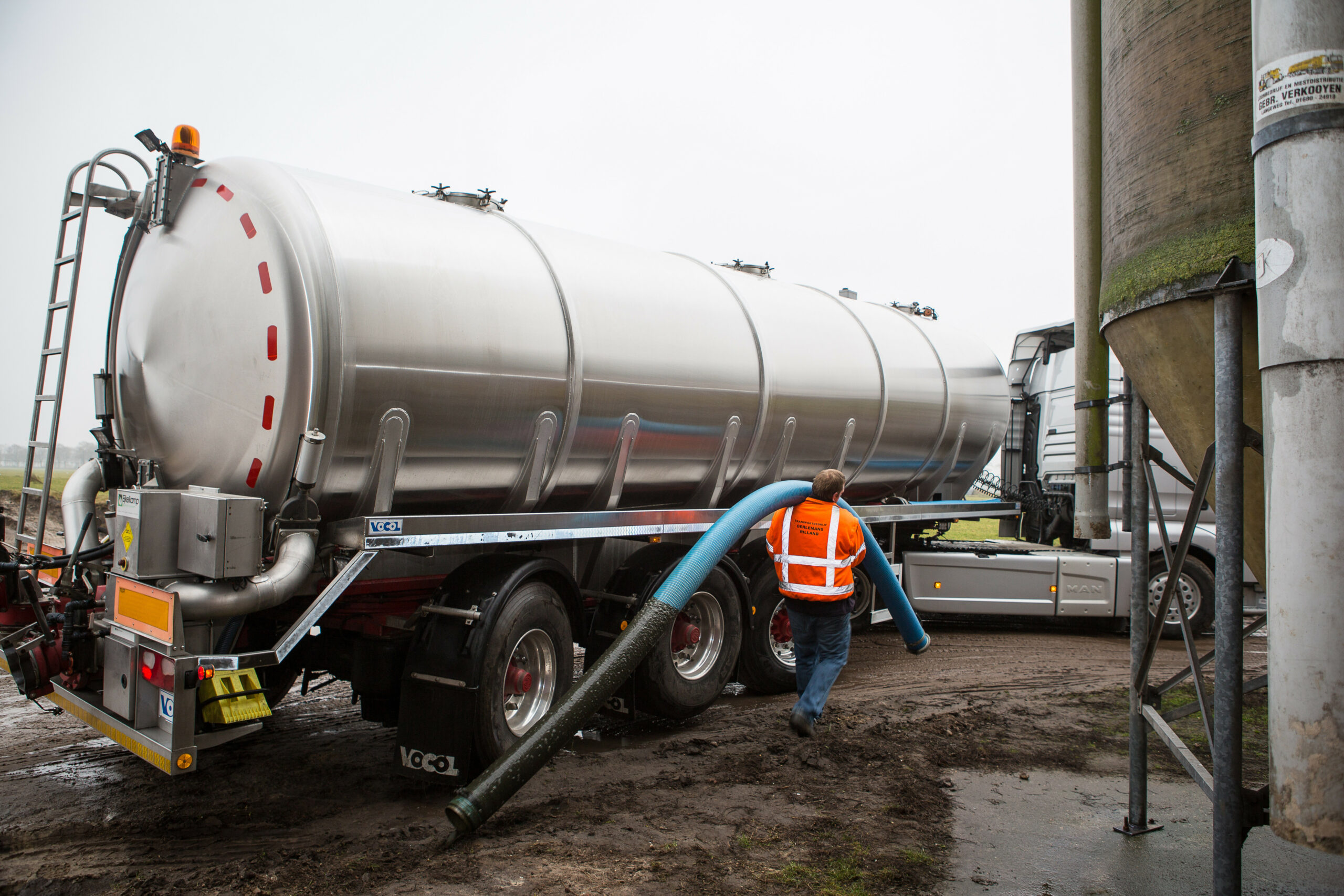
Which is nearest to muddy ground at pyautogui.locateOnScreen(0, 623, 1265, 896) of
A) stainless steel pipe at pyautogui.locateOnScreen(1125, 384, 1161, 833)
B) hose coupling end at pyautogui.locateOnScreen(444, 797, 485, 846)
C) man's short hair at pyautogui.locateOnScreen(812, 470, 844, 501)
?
hose coupling end at pyautogui.locateOnScreen(444, 797, 485, 846)

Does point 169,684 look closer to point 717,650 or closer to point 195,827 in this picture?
point 195,827

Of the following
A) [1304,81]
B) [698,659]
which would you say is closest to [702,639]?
[698,659]

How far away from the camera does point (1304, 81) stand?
2.98m

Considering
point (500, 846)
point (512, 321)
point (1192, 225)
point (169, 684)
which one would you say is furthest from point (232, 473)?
point (1192, 225)

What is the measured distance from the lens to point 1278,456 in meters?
3.05

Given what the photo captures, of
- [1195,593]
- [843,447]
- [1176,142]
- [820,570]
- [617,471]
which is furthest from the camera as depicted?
[1195,593]

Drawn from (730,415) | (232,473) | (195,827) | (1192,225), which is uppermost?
(1192,225)

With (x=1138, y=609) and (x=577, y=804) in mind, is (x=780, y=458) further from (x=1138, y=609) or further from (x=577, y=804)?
(x=577, y=804)

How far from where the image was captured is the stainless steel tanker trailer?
4.31 m

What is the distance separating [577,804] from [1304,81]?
14.3 ft

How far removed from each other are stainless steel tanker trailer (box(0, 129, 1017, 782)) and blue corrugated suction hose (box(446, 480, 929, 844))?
1.51 feet

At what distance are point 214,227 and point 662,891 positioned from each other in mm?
3876

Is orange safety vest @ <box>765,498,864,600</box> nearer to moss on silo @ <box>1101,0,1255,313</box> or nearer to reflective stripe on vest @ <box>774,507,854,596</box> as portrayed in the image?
reflective stripe on vest @ <box>774,507,854,596</box>

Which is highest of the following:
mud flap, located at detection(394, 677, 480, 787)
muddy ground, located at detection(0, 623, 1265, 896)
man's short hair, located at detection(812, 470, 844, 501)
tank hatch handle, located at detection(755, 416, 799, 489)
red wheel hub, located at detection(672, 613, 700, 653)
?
tank hatch handle, located at detection(755, 416, 799, 489)
